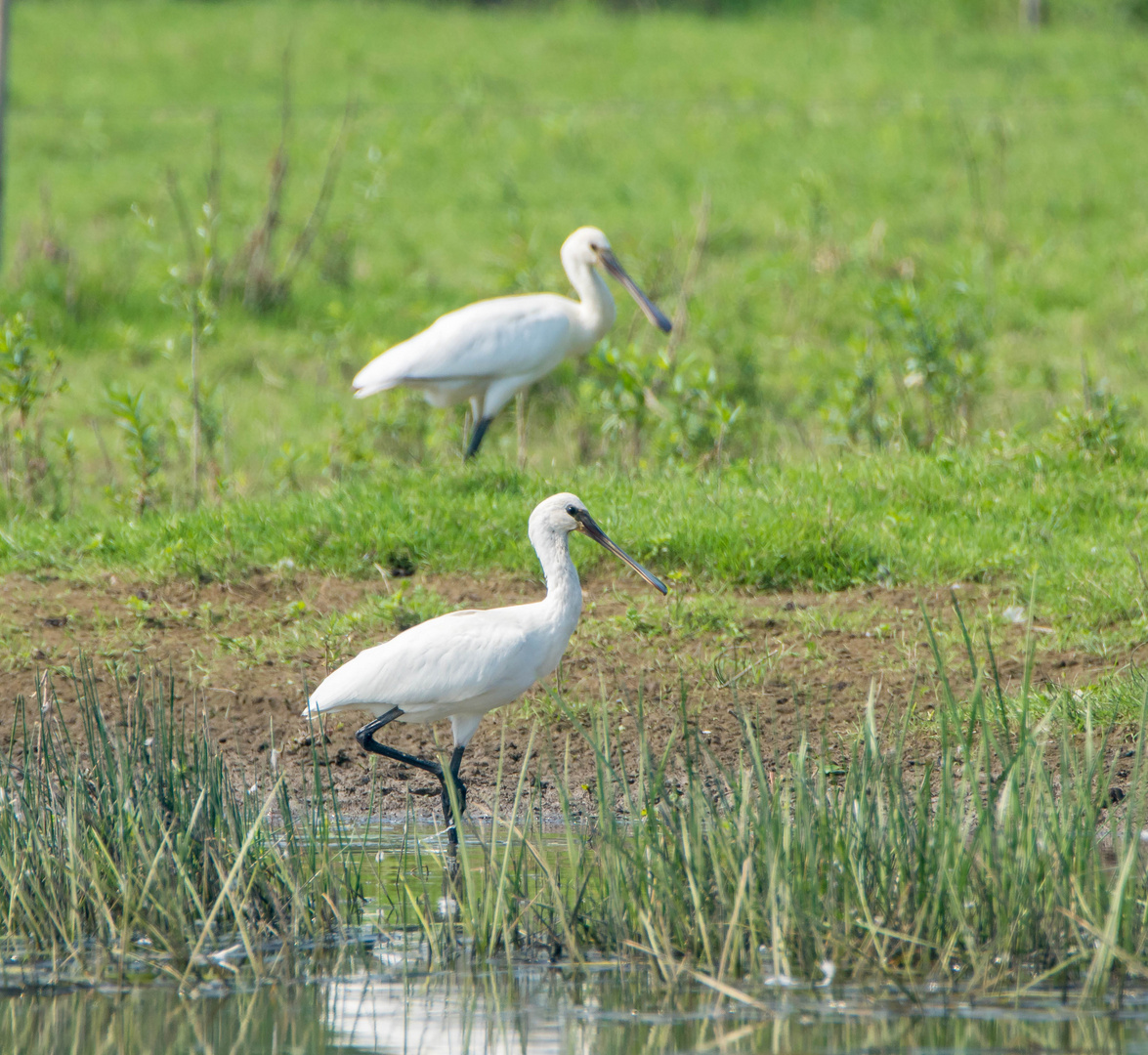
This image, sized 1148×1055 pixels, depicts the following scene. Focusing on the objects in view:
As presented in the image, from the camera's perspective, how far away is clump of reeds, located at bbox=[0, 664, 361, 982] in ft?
13.9

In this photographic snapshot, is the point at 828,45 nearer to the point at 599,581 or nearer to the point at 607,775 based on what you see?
the point at 599,581

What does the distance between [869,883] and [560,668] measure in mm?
2683

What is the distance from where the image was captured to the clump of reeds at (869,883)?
156 inches

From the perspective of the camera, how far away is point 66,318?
12.9m

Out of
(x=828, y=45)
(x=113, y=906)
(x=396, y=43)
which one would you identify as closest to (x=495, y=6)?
(x=396, y=43)

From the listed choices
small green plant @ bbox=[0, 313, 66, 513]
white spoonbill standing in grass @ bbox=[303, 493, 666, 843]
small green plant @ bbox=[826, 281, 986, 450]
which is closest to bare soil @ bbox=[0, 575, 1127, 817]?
white spoonbill standing in grass @ bbox=[303, 493, 666, 843]

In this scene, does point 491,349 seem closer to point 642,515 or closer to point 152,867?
point 642,515

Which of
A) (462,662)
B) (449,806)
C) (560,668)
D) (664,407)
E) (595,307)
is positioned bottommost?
(449,806)

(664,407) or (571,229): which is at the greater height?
(571,229)

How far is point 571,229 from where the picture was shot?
1530 centimetres

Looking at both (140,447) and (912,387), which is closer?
(140,447)

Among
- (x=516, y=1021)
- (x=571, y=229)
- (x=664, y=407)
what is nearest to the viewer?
(x=516, y=1021)

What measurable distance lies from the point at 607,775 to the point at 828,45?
20245mm

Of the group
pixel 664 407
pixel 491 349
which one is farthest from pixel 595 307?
pixel 664 407
